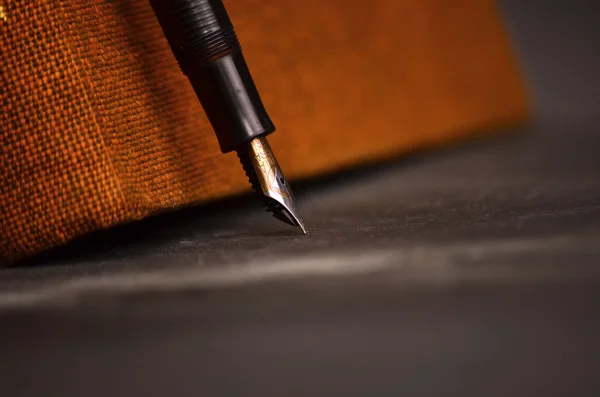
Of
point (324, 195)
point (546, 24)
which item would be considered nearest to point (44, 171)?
point (324, 195)

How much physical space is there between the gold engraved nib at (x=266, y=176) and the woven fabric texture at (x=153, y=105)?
10 centimetres

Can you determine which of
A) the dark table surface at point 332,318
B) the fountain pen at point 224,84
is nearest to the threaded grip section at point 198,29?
the fountain pen at point 224,84

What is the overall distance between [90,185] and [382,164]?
48 cm

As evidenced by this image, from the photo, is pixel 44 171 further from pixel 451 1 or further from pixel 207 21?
pixel 451 1

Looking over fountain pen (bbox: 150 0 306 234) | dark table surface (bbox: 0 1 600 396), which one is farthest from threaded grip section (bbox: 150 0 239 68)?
dark table surface (bbox: 0 1 600 396)

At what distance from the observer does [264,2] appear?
0.72m

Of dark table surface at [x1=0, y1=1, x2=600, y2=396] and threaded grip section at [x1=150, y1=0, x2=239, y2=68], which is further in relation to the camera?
threaded grip section at [x1=150, y1=0, x2=239, y2=68]

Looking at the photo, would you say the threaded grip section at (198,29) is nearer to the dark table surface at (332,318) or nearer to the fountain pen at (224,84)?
the fountain pen at (224,84)

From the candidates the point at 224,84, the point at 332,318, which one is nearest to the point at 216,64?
the point at 224,84

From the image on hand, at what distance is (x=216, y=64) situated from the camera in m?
0.47

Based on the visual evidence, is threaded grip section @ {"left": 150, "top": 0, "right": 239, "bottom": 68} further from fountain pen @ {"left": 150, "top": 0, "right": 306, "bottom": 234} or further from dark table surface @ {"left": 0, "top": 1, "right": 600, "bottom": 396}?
dark table surface @ {"left": 0, "top": 1, "right": 600, "bottom": 396}

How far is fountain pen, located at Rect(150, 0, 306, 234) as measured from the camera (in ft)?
1.54

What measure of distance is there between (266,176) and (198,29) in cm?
11

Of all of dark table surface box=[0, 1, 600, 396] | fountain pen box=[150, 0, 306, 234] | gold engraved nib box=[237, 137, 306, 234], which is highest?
fountain pen box=[150, 0, 306, 234]
